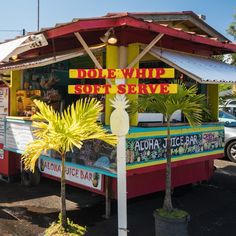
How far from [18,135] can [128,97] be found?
10.1 ft

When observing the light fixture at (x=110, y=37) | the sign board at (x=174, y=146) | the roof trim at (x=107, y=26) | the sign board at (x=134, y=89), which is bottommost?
the sign board at (x=174, y=146)

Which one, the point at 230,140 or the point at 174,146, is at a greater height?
the point at 174,146

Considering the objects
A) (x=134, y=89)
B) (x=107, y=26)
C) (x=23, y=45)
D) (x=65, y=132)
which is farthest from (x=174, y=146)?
(x=23, y=45)

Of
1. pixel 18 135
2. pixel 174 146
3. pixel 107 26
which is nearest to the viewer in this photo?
pixel 107 26

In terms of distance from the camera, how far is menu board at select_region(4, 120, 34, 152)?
7688 mm

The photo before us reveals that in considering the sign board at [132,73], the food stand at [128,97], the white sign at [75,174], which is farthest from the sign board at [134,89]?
the white sign at [75,174]

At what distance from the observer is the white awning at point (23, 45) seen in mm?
6617

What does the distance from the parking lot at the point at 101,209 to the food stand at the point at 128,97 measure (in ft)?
1.28

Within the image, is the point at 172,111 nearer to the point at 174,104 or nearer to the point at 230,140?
the point at 174,104

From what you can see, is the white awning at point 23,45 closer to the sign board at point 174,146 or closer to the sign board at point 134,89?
the sign board at point 174,146

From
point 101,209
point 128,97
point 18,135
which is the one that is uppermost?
point 128,97

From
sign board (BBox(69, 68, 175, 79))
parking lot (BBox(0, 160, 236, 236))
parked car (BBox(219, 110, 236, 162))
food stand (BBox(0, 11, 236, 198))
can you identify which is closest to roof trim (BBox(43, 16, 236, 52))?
food stand (BBox(0, 11, 236, 198))

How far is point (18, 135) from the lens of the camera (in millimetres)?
8023

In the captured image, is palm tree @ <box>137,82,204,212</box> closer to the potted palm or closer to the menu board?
the potted palm
